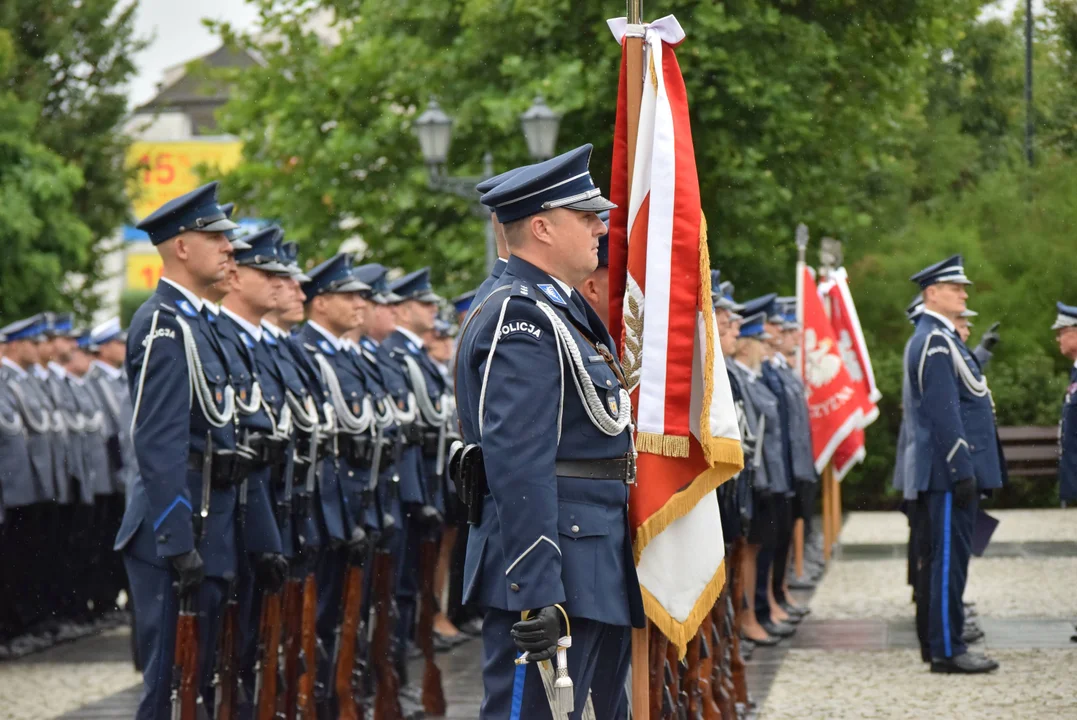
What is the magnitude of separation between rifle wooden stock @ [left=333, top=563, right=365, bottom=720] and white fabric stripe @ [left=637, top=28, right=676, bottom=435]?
8.76 ft

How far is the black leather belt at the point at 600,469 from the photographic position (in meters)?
4.96

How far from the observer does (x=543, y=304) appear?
4949 millimetres

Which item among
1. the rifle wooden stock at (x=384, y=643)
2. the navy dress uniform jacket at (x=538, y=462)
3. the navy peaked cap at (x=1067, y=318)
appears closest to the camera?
the navy dress uniform jacket at (x=538, y=462)

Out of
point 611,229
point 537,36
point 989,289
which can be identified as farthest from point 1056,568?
point 611,229

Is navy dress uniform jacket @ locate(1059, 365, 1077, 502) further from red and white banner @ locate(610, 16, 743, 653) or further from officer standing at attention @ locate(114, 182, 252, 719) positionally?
officer standing at attention @ locate(114, 182, 252, 719)

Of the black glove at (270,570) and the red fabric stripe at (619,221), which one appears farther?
the black glove at (270,570)

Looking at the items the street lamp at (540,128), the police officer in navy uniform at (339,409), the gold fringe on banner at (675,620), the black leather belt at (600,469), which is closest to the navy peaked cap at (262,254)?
the police officer in navy uniform at (339,409)

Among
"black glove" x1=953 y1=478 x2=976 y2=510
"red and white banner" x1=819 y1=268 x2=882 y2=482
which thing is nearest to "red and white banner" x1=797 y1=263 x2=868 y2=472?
"red and white banner" x1=819 y1=268 x2=882 y2=482

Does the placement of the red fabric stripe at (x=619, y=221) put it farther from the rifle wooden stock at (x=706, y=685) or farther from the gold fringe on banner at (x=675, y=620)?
the rifle wooden stock at (x=706, y=685)

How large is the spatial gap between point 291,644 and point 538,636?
2905 mm

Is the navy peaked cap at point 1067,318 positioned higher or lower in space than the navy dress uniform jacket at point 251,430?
higher

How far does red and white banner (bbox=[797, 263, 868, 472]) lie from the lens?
15.7 metres

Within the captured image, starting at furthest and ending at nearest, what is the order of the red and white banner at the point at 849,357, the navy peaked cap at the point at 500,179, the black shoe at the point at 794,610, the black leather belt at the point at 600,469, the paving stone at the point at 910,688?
the red and white banner at the point at 849,357, the black shoe at the point at 794,610, the paving stone at the point at 910,688, the navy peaked cap at the point at 500,179, the black leather belt at the point at 600,469

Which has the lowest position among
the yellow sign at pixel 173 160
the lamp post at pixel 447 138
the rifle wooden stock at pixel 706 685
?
the rifle wooden stock at pixel 706 685
